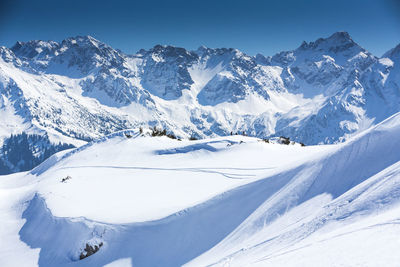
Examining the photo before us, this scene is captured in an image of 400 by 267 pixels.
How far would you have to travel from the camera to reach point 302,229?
5.85 metres

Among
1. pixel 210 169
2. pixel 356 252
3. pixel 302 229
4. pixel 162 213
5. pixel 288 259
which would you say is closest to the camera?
pixel 356 252

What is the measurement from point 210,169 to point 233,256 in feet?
28.1

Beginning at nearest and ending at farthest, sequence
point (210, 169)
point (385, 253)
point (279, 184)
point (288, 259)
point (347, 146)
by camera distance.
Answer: point (385, 253)
point (288, 259)
point (347, 146)
point (279, 184)
point (210, 169)

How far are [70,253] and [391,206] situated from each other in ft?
29.1

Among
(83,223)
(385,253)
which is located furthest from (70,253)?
(385,253)

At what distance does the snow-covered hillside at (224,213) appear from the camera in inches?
193

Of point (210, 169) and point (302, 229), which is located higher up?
point (210, 169)

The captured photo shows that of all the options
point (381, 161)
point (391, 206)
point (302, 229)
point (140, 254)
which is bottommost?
point (140, 254)

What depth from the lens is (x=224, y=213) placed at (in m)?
8.80

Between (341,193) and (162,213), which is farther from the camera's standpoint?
(162,213)

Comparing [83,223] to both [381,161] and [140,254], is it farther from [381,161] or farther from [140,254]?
[381,161]

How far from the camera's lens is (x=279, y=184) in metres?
8.80

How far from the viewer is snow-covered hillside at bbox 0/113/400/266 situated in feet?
16.1

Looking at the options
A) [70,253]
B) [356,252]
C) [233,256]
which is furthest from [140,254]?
[356,252]
